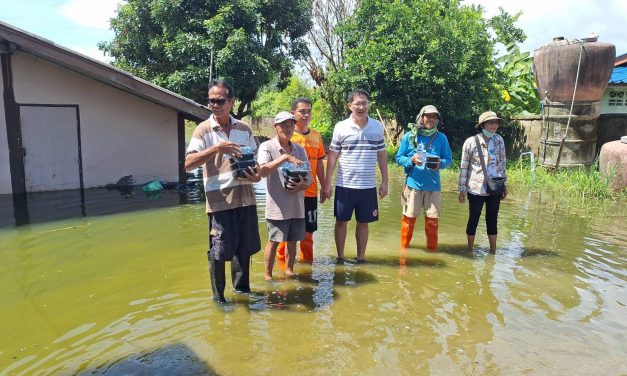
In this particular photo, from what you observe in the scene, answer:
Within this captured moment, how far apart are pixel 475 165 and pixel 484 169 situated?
0.13 metres

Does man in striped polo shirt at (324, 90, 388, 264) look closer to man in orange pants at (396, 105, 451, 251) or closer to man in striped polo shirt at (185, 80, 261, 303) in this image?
man in orange pants at (396, 105, 451, 251)

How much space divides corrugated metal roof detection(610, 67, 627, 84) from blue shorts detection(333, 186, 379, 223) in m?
14.0

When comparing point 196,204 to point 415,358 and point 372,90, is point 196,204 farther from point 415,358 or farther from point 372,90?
point 372,90

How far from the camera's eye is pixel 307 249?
18.2ft

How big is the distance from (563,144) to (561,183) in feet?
4.98

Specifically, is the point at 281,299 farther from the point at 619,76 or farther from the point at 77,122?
the point at 619,76

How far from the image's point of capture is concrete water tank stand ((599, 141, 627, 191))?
9.64 metres

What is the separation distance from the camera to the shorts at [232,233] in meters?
4.14

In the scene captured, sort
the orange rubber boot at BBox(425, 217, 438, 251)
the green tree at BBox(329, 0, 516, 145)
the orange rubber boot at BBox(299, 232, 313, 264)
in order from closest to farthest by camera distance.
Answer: the orange rubber boot at BBox(299, 232, 313, 264) < the orange rubber boot at BBox(425, 217, 438, 251) < the green tree at BBox(329, 0, 516, 145)

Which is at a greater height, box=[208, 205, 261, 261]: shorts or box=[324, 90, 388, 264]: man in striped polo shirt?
box=[324, 90, 388, 264]: man in striped polo shirt

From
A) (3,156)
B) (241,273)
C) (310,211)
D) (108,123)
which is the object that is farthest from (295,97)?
(241,273)

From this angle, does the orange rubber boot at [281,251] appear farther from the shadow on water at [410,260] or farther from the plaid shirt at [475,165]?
the plaid shirt at [475,165]

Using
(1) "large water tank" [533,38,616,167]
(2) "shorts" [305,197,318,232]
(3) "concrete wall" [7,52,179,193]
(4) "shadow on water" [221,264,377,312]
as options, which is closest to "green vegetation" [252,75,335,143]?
(3) "concrete wall" [7,52,179,193]

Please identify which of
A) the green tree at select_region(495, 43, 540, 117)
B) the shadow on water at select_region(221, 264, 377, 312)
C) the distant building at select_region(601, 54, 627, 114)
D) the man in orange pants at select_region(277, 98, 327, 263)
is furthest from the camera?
the distant building at select_region(601, 54, 627, 114)
